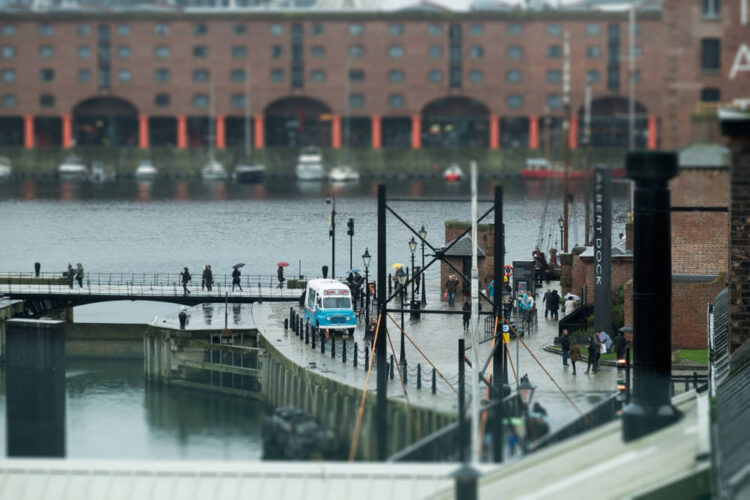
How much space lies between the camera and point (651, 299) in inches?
869

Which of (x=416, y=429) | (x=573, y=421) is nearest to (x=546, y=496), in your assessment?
(x=573, y=421)

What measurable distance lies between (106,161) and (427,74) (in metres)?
39.8

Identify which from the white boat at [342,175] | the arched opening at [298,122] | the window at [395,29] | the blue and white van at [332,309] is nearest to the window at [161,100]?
the arched opening at [298,122]

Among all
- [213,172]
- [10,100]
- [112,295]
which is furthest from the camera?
[213,172]

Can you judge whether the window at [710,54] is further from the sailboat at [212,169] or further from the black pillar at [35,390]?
the sailboat at [212,169]

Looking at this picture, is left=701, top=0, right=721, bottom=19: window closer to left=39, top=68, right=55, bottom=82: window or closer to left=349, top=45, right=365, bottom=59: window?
left=349, top=45, right=365, bottom=59: window

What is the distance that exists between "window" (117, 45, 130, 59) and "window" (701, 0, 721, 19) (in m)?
146

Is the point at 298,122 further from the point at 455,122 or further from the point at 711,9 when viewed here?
the point at 711,9

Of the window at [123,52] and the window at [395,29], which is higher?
the window at [395,29]

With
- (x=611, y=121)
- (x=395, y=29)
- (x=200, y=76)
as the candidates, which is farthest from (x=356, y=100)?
(x=611, y=121)

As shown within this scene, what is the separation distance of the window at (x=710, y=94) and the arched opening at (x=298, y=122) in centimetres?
14146

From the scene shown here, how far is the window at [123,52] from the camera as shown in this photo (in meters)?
Result: 162

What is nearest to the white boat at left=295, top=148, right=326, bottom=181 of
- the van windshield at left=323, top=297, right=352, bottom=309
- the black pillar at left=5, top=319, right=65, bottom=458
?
the van windshield at left=323, top=297, right=352, bottom=309

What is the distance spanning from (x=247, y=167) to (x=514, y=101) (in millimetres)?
30040
